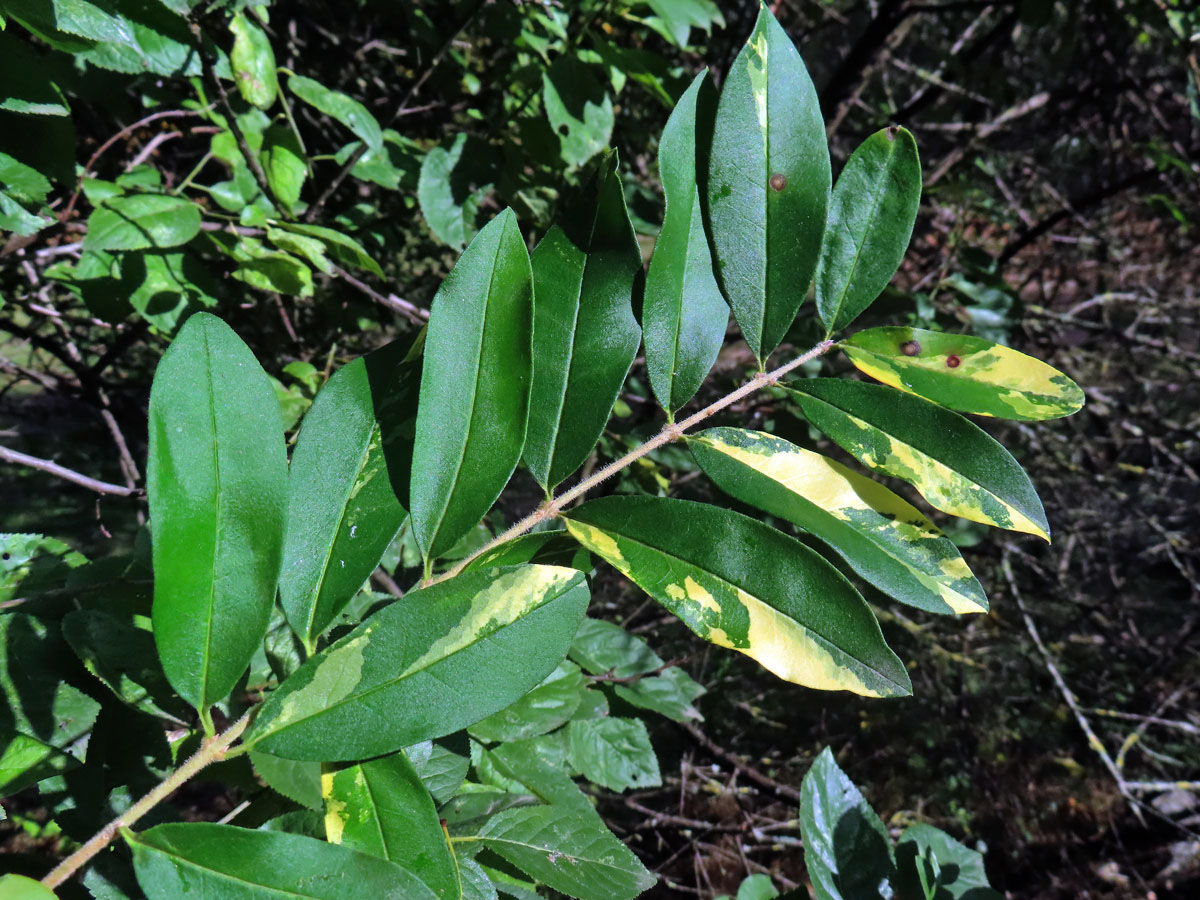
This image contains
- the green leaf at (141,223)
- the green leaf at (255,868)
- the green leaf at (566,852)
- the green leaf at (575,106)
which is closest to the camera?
the green leaf at (255,868)

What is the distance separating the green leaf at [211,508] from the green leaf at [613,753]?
99 centimetres

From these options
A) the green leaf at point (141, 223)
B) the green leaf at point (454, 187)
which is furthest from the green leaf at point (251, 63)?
the green leaf at point (454, 187)

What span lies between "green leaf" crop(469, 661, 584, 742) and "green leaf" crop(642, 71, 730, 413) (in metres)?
0.47

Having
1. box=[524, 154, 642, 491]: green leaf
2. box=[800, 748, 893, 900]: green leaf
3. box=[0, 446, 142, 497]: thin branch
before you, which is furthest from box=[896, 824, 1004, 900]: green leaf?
box=[0, 446, 142, 497]: thin branch

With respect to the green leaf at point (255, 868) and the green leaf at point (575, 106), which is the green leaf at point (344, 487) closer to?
the green leaf at point (255, 868)

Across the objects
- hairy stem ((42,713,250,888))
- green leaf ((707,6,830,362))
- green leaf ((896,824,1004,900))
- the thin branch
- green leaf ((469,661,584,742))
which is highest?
green leaf ((707,6,830,362))

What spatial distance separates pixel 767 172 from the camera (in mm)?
594

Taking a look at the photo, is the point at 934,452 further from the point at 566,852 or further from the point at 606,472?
the point at 566,852

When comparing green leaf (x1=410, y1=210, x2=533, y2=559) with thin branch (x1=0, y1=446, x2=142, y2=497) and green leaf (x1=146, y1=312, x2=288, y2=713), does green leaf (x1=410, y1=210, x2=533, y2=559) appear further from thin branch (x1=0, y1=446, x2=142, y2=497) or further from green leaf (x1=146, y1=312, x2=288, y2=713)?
thin branch (x1=0, y1=446, x2=142, y2=497)

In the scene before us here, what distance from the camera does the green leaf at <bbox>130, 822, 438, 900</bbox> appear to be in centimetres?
43

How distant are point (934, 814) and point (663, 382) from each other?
173 inches

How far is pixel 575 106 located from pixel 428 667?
4.53 ft

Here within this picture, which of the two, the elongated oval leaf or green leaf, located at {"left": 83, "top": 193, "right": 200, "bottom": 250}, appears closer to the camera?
the elongated oval leaf

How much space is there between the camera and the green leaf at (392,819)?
479 mm
